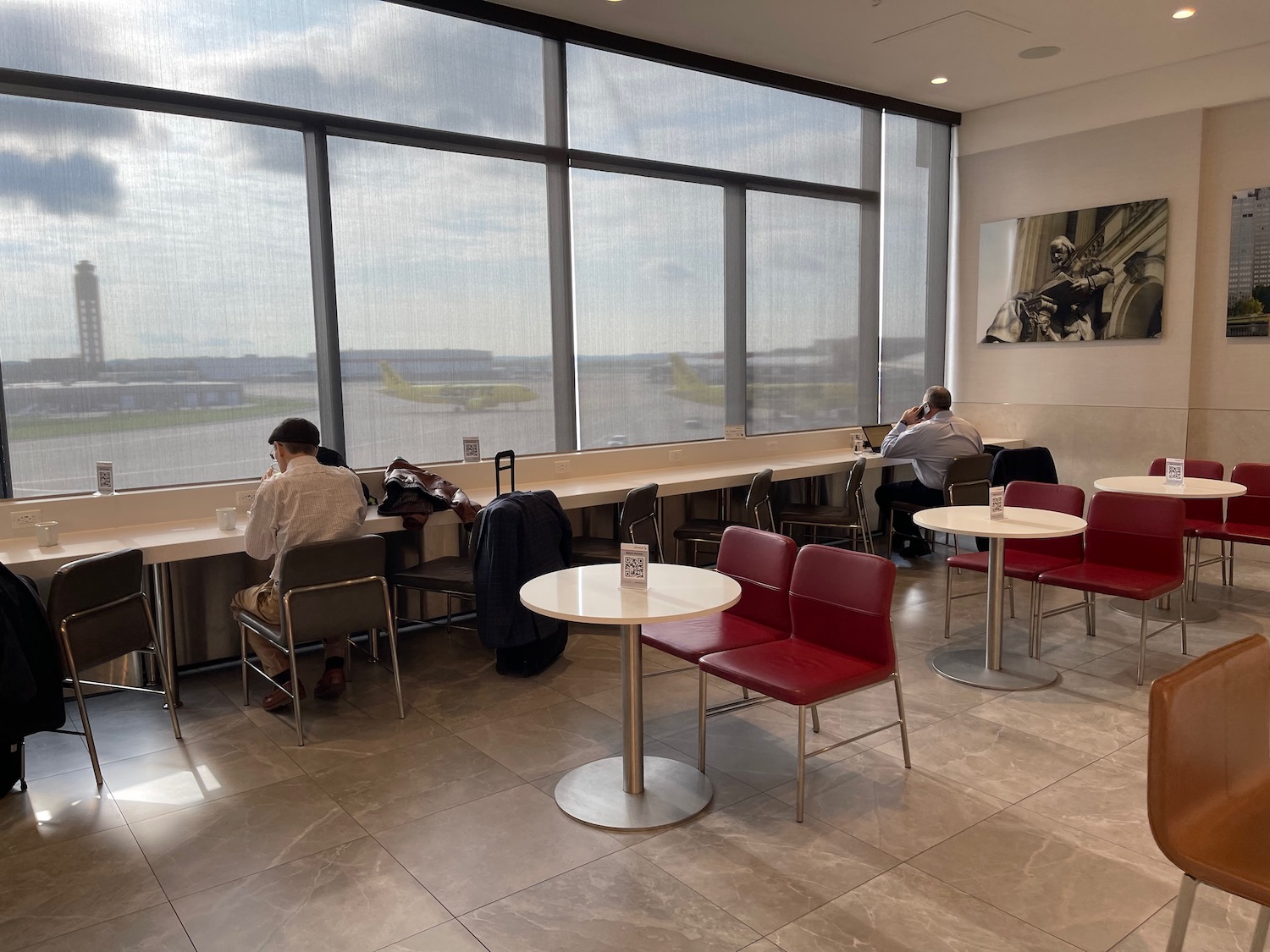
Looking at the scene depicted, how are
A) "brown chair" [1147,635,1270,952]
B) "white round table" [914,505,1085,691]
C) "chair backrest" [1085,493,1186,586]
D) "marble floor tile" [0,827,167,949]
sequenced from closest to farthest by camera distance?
"brown chair" [1147,635,1270,952] → "marble floor tile" [0,827,167,949] → "white round table" [914,505,1085,691] → "chair backrest" [1085,493,1186,586]

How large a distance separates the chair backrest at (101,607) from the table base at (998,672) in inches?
127

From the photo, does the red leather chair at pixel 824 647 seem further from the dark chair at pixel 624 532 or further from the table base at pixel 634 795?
the dark chair at pixel 624 532

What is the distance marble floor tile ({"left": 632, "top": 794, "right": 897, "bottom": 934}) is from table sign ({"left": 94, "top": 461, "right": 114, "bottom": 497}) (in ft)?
9.43

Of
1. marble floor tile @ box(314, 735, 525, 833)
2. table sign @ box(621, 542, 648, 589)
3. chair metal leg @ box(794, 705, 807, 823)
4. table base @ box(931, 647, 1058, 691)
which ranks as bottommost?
marble floor tile @ box(314, 735, 525, 833)

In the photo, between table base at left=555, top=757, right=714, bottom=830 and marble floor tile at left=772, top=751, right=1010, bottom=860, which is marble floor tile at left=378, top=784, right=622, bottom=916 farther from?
marble floor tile at left=772, top=751, right=1010, bottom=860

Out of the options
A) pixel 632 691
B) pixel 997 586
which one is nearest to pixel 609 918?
pixel 632 691

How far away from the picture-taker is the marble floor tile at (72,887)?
2.26 meters

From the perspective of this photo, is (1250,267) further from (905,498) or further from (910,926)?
(910,926)

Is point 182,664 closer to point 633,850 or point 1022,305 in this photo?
point 633,850

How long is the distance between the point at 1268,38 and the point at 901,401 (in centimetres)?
322

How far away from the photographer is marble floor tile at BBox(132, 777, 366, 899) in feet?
8.16

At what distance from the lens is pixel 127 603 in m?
3.28

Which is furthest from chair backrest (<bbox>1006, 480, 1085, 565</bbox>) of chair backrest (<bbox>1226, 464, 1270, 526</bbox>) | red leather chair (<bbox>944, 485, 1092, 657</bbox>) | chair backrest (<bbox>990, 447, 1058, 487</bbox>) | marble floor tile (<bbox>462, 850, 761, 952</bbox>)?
marble floor tile (<bbox>462, 850, 761, 952</bbox>)

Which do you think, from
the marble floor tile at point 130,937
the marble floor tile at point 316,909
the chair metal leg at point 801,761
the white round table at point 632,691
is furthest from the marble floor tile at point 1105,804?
the marble floor tile at point 130,937
